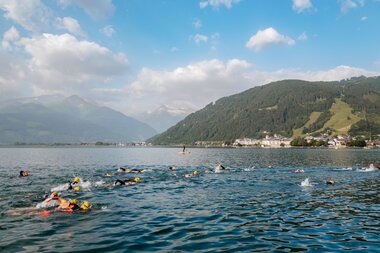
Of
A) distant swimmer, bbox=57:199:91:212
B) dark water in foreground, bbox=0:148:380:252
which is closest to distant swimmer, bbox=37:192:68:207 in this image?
distant swimmer, bbox=57:199:91:212

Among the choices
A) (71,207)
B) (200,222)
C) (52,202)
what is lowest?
(200,222)

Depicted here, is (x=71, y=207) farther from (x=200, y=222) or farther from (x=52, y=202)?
(x=200, y=222)

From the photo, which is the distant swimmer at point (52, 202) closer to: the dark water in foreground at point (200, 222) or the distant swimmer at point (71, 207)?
the distant swimmer at point (71, 207)

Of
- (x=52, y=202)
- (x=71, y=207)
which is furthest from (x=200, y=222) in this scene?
(x=52, y=202)

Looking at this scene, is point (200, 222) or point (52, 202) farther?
point (52, 202)

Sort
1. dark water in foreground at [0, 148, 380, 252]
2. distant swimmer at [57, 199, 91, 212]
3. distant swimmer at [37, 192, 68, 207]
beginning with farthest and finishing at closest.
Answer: distant swimmer at [37, 192, 68, 207] < distant swimmer at [57, 199, 91, 212] < dark water in foreground at [0, 148, 380, 252]

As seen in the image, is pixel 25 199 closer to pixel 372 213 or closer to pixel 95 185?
pixel 95 185

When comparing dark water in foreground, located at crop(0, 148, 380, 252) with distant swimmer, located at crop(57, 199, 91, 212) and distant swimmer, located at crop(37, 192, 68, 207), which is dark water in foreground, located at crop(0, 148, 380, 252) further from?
distant swimmer, located at crop(37, 192, 68, 207)

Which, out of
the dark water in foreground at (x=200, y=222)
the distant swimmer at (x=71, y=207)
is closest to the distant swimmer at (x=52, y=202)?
the distant swimmer at (x=71, y=207)

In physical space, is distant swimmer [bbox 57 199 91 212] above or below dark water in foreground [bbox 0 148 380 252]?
above

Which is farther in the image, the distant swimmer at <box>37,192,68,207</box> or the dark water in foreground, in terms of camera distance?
the distant swimmer at <box>37,192,68,207</box>

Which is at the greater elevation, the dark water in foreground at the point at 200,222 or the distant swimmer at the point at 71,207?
the distant swimmer at the point at 71,207

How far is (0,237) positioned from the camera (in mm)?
18656

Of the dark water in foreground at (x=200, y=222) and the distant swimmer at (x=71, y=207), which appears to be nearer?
the dark water in foreground at (x=200, y=222)
